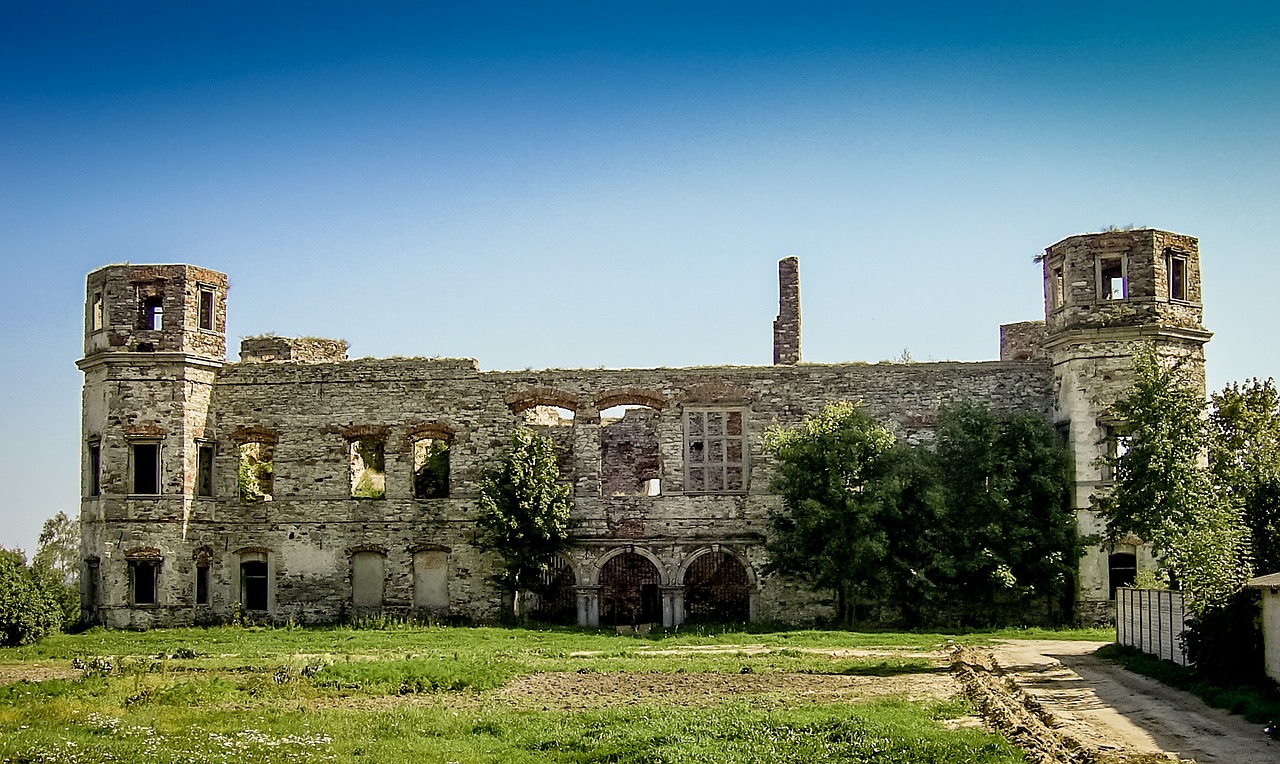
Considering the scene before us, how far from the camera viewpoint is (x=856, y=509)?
27312mm

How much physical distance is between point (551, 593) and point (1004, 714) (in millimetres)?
18257

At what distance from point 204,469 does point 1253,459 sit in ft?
76.3

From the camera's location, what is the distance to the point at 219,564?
3088 cm

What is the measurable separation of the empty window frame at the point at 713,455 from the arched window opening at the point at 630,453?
2477 millimetres

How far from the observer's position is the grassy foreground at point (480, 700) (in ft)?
45.9

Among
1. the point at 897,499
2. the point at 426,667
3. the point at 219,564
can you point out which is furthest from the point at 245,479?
the point at 897,499

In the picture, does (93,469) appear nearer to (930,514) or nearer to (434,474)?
(434,474)

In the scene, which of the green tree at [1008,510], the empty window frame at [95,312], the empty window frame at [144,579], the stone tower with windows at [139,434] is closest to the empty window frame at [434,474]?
the stone tower with windows at [139,434]

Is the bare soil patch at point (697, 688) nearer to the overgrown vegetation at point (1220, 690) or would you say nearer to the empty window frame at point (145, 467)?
the overgrown vegetation at point (1220, 690)

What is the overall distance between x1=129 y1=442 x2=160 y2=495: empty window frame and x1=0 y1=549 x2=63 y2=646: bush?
3.56 m

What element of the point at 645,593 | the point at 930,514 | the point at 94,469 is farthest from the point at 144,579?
the point at 930,514

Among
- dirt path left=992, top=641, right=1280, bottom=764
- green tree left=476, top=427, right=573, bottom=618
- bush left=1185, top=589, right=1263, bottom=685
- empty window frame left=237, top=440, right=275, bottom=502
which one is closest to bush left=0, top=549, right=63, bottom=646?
empty window frame left=237, top=440, right=275, bottom=502

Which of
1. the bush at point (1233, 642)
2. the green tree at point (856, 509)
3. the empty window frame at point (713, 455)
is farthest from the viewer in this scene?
the empty window frame at point (713, 455)

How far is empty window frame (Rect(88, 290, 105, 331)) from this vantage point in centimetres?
3092
